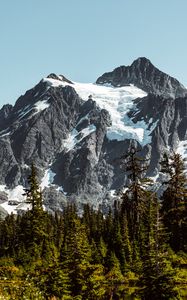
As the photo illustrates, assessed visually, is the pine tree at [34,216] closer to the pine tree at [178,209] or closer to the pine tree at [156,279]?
the pine tree at [178,209]

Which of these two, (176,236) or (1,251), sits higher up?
(1,251)

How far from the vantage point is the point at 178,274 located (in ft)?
72.1

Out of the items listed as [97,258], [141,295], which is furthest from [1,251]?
[141,295]

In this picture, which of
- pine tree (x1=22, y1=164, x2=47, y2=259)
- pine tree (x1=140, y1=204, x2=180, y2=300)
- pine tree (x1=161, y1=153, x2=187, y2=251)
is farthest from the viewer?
pine tree (x1=22, y1=164, x2=47, y2=259)

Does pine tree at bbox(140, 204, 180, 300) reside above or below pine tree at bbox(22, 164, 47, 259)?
below

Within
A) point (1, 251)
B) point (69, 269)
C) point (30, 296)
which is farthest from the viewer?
point (1, 251)

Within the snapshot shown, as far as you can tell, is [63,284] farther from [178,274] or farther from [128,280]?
[178,274]

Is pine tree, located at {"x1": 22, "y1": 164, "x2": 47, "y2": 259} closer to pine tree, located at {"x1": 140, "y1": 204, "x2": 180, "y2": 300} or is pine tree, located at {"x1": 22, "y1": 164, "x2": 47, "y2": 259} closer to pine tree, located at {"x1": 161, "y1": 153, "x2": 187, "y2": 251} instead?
pine tree, located at {"x1": 161, "y1": 153, "x2": 187, "y2": 251}

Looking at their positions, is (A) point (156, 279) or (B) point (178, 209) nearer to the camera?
(A) point (156, 279)

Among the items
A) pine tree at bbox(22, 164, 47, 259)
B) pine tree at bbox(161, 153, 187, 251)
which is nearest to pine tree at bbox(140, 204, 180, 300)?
pine tree at bbox(161, 153, 187, 251)

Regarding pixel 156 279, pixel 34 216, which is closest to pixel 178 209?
pixel 34 216

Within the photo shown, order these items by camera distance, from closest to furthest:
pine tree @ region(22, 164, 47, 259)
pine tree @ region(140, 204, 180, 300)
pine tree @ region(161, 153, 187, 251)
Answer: pine tree @ region(140, 204, 180, 300) < pine tree @ region(161, 153, 187, 251) < pine tree @ region(22, 164, 47, 259)

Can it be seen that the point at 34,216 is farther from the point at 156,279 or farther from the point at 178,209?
the point at 156,279

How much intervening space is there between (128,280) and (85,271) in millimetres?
3283
